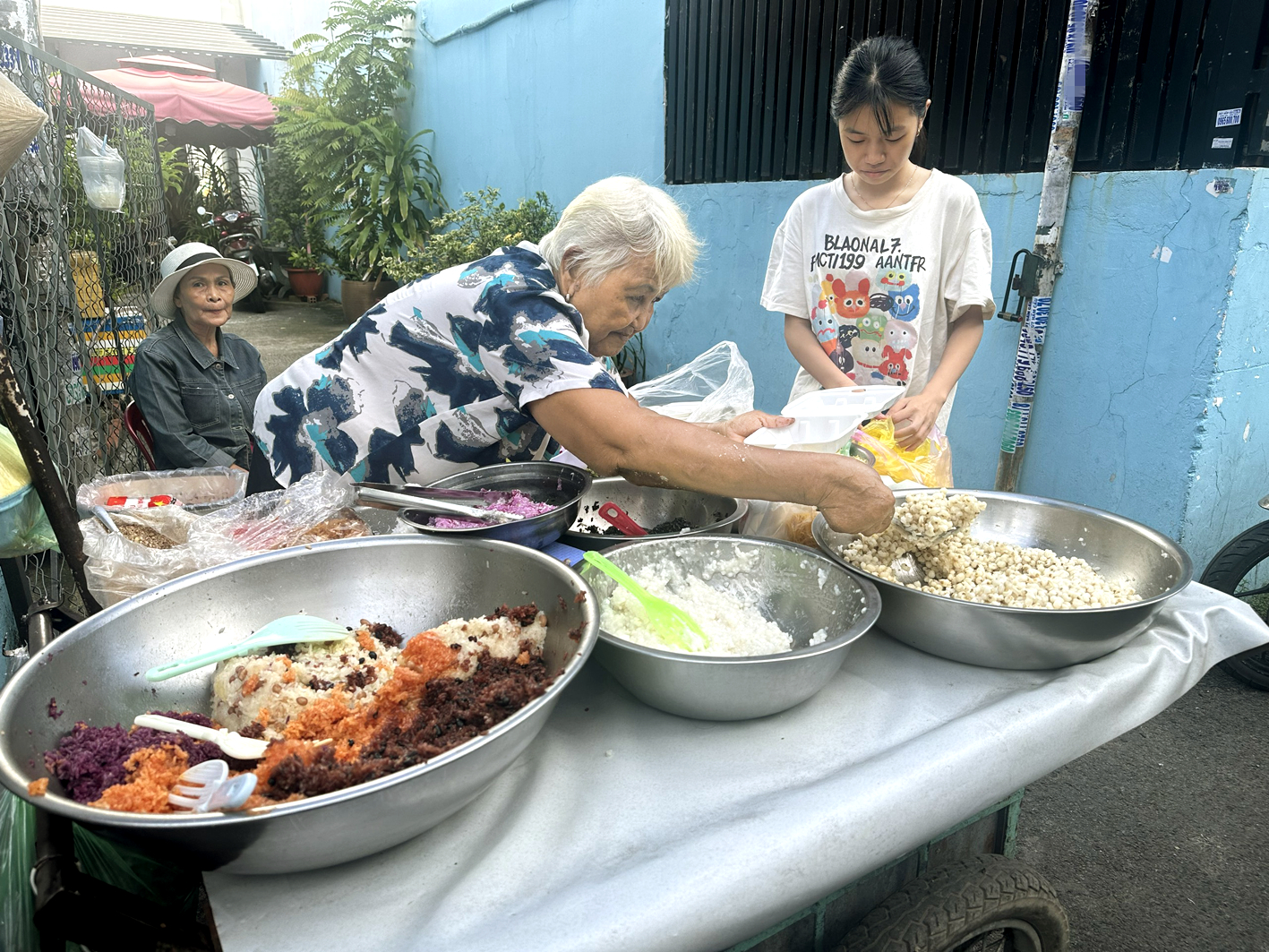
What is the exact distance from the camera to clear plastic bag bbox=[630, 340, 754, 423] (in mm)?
2605

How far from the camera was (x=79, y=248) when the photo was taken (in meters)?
4.18

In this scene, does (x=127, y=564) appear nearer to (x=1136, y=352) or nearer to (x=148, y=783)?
(x=148, y=783)

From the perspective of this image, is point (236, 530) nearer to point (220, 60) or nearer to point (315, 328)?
point (315, 328)

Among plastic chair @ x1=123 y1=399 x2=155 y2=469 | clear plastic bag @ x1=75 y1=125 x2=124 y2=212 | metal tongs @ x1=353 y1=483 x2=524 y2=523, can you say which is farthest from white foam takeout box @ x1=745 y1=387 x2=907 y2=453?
clear plastic bag @ x1=75 y1=125 x2=124 y2=212

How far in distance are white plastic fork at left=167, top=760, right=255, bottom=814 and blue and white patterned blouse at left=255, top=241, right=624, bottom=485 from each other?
0.92 metres

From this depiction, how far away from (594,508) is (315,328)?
34.6ft

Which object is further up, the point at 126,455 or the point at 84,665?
the point at 84,665

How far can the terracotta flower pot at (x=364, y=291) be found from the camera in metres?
10.7

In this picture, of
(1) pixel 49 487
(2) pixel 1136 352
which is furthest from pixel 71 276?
(2) pixel 1136 352

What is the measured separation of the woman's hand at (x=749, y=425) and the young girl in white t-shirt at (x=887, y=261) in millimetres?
706

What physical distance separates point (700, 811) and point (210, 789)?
1.91ft

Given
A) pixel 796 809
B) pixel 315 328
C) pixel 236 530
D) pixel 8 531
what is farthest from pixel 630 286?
pixel 315 328

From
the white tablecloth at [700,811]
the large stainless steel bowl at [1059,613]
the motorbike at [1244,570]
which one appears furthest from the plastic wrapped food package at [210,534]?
the motorbike at [1244,570]

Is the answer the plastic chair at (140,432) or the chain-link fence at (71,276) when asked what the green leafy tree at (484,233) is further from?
the plastic chair at (140,432)
